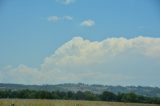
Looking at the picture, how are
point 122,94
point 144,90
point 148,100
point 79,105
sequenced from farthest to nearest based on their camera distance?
point 144,90 < point 122,94 < point 148,100 < point 79,105

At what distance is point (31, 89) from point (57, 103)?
19201 millimetres

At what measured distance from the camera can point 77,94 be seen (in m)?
61.8

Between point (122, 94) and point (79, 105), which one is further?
point (122, 94)

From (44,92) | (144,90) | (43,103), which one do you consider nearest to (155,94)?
(144,90)

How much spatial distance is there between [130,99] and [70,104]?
66.1ft

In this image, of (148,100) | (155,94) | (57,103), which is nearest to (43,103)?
(57,103)

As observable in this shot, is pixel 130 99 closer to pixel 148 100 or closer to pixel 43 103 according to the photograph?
pixel 148 100

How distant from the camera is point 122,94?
59.3m

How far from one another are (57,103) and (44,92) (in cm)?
1582

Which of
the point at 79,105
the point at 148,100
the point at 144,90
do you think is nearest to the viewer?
the point at 79,105

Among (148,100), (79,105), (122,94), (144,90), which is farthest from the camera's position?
(144,90)

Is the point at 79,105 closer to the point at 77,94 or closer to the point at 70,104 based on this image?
the point at 70,104

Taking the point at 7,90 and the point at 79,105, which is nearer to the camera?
the point at 79,105

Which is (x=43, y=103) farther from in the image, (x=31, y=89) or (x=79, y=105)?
(x=31, y=89)
